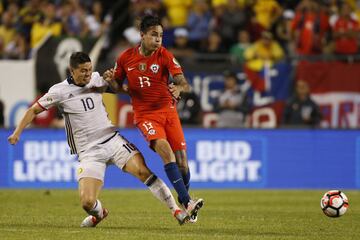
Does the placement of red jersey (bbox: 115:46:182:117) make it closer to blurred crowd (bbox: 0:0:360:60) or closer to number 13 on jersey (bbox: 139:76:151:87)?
number 13 on jersey (bbox: 139:76:151:87)

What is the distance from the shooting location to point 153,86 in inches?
446

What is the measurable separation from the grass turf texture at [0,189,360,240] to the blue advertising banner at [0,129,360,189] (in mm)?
971

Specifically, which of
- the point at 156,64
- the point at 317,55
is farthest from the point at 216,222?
the point at 317,55

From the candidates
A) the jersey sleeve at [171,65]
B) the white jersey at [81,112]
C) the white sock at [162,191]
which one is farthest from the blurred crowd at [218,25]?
the white sock at [162,191]

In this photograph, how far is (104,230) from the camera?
33.9 feet

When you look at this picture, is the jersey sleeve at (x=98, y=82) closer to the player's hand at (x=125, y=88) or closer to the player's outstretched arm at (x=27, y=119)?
the player's hand at (x=125, y=88)

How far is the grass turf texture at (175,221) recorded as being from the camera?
32.3 feet

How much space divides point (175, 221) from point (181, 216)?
1101 millimetres

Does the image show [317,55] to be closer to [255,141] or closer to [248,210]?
[255,141]

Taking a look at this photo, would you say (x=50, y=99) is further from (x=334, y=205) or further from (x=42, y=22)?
(x=42, y=22)

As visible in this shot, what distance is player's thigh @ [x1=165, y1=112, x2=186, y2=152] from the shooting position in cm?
1133

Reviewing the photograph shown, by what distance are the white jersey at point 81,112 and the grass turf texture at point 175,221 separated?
3.23ft

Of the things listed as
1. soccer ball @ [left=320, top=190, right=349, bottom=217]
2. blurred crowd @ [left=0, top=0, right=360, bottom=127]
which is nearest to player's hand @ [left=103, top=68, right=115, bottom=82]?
soccer ball @ [left=320, top=190, right=349, bottom=217]

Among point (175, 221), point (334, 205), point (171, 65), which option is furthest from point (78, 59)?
point (334, 205)
